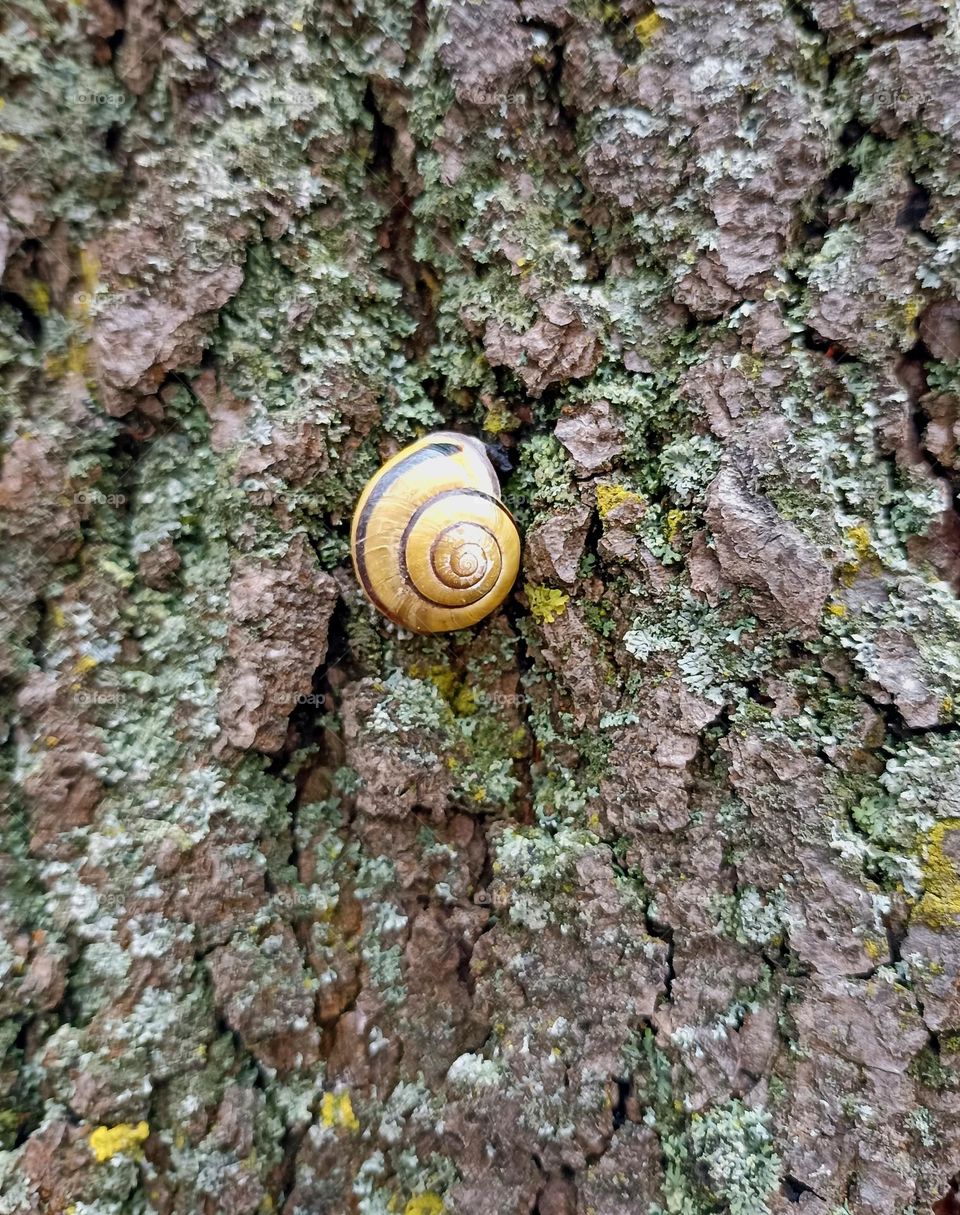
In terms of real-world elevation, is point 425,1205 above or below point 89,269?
below

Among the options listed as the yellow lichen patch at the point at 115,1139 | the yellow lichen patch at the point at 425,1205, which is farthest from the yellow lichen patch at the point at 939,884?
the yellow lichen patch at the point at 115,1139

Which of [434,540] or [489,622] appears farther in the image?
[489,622]

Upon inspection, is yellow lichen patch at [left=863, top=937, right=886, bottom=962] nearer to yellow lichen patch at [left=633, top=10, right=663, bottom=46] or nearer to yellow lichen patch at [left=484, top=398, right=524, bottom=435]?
yellow lichen patch at [left=484, top=398, right=524, bottom=435]

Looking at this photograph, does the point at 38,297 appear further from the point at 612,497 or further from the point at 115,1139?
the point at 115,1139

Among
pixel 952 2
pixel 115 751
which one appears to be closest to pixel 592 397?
pixel 952 2

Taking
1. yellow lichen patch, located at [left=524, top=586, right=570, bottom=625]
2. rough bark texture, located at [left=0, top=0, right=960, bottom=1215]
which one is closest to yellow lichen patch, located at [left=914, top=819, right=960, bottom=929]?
rough bark texture, located at [left=0, top=0, right=960, bottom=1215]

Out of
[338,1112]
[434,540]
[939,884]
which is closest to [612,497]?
[434,540]
